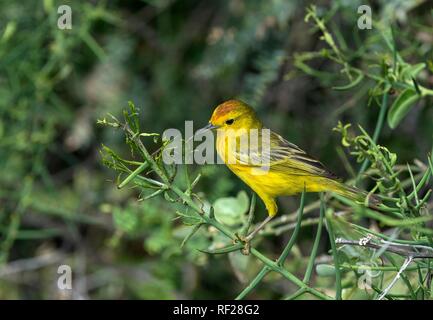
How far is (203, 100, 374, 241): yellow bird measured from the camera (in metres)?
2.79

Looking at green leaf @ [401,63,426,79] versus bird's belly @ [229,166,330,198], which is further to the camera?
bird's belly @ [229,166,330,198]

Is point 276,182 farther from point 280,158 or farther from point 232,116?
point 232,116

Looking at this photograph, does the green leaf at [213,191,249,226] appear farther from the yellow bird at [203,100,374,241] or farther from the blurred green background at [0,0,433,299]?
the blurred green background at [0,0,433,299]

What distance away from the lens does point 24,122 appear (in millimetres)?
3809

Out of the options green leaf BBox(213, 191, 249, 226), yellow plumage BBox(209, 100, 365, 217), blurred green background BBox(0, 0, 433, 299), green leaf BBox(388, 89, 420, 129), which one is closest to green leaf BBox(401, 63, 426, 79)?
green leaf BBox(388, 89, 420, 129)

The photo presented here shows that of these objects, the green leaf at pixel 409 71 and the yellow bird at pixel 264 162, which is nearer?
the green leaf at pixel 409 71

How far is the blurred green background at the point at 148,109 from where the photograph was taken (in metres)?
3.58

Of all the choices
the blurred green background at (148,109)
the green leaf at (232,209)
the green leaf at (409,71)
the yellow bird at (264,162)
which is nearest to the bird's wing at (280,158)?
the yellow bird at (264,162)

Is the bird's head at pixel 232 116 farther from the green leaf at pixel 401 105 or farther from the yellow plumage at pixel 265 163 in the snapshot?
the green leaf at pixel 401 105

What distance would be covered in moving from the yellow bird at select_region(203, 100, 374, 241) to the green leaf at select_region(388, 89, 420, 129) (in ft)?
1.20

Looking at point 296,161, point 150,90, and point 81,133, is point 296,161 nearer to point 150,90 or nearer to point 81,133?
point 150,90

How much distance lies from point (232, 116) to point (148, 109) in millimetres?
1468

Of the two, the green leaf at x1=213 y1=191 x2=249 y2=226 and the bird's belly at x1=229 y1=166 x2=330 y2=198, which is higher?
the bird's belly at x1=229 y1=166 x2=330 y2=198
